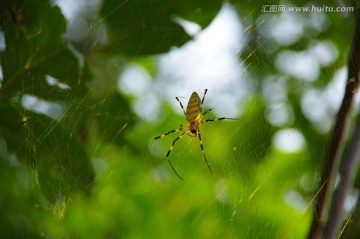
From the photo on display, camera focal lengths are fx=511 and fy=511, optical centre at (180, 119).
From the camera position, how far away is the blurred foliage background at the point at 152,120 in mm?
1356

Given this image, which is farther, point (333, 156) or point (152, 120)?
point (152, 120)

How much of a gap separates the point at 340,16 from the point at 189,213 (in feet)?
2.28

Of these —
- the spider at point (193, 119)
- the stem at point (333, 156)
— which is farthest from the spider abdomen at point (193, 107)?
the stem at point (333, 156)

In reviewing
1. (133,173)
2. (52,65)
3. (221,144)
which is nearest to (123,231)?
(133,173)

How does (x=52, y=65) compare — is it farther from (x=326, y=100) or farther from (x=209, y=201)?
(x=326, y=100)

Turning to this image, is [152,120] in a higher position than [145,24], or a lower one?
lower

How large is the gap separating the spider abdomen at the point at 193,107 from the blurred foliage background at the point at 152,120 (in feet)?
0.07

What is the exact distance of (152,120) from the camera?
1.62m

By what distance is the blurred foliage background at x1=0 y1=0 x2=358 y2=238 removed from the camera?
1.36 m

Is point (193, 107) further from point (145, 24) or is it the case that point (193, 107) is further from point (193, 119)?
point (145, 24)

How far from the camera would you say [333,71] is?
1.32 m

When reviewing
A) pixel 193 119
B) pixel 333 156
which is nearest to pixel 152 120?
pixel 193 119

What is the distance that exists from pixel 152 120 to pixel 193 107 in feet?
0.65

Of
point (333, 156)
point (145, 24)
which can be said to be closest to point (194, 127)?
point (145, 24)
